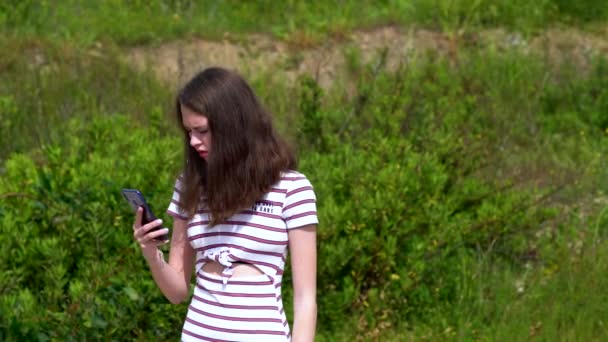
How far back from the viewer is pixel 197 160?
12.5 ft

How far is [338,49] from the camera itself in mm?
10836

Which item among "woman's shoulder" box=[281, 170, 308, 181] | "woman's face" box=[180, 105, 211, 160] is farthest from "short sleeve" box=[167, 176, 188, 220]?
"woman's shoulder" box=[281, 170, 308, 181]

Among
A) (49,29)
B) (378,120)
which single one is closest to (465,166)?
(378,120)

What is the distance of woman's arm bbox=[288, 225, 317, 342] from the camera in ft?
11.8

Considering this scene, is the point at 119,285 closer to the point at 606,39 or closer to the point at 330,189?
the point at 330,189

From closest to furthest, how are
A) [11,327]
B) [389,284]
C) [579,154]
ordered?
[11,327] → [389,284] → [579,154]

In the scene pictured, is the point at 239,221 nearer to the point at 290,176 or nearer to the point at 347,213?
the point at 290,176

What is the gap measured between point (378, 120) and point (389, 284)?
1.47 metres

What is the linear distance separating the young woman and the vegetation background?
5.43 feet

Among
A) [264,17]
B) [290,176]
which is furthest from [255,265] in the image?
[264,17]

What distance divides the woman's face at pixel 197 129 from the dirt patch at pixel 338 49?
20.3 feet

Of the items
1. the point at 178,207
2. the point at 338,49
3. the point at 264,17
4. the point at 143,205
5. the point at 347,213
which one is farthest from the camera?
the point at 264,17

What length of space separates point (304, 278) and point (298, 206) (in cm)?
22

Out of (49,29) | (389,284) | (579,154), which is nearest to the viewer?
(389,284)
